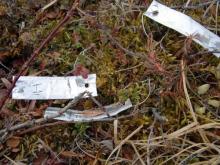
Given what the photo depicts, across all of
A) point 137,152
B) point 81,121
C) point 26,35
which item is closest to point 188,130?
point 137,152

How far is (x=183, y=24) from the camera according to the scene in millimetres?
1845

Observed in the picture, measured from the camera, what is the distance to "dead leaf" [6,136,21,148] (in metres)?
1.62

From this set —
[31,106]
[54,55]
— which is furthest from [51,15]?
[31,106]

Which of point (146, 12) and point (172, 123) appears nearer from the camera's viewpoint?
point (172, 123)

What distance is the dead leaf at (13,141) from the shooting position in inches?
63.9

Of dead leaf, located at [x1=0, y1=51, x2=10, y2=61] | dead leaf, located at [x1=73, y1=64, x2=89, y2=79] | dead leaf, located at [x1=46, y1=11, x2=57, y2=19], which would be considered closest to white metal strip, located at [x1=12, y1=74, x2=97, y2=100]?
dead leaf, located at [x1=73, y1=64, x2=89, y2=79]

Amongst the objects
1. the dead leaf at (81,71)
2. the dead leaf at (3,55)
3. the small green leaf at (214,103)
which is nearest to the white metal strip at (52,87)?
the dead leaf at (81,71)

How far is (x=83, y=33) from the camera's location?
189cm

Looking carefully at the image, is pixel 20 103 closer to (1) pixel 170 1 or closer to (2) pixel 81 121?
A: (2) pixel 81 121

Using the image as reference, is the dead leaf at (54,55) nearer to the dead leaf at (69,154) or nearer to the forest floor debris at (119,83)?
the forest floor debris at (119,83)

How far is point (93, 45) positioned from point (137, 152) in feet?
1.74

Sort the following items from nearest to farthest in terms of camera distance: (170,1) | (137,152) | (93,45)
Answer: (137,152), (93,45), (170,1)

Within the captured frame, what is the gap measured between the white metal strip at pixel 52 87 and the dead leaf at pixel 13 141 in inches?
7.1

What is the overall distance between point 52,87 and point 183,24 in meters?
0.64
